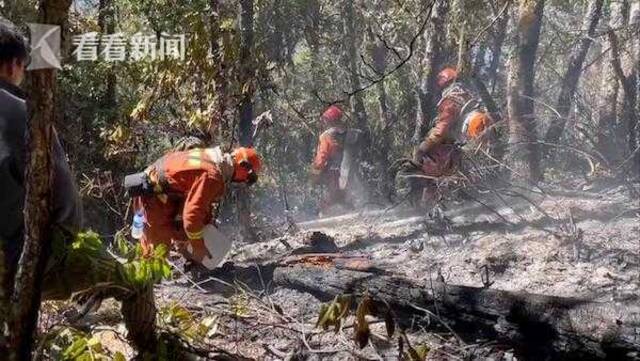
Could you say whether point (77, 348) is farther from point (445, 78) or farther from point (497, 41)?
point (497, 41)

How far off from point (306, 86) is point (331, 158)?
104 inches

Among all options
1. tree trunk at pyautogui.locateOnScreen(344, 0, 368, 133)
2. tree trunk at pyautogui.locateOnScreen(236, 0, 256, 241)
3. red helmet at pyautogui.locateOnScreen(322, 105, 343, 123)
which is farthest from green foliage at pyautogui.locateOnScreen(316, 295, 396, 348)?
red helmet at pyautogui.locateOnScreen(322, 105, 343, 123)

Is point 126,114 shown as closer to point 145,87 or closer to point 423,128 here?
point 145,87

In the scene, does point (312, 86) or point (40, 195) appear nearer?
point (40, 195)

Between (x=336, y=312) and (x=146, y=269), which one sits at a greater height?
(x=146, y=269)

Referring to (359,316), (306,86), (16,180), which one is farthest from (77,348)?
(306,86)

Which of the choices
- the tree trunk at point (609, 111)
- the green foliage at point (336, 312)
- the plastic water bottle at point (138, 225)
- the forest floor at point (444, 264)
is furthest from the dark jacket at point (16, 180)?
the tree trunk at point (609, 111)

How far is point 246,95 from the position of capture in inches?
237

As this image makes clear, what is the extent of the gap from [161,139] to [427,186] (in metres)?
3.31

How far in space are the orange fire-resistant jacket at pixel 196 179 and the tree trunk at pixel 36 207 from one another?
239cm

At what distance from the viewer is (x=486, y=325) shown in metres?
3.25

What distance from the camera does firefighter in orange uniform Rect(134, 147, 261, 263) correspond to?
459 centimetres

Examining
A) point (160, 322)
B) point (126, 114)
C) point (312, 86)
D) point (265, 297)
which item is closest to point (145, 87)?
point (126, 114)

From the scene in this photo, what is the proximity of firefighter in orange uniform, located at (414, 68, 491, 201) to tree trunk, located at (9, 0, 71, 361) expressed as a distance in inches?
243
